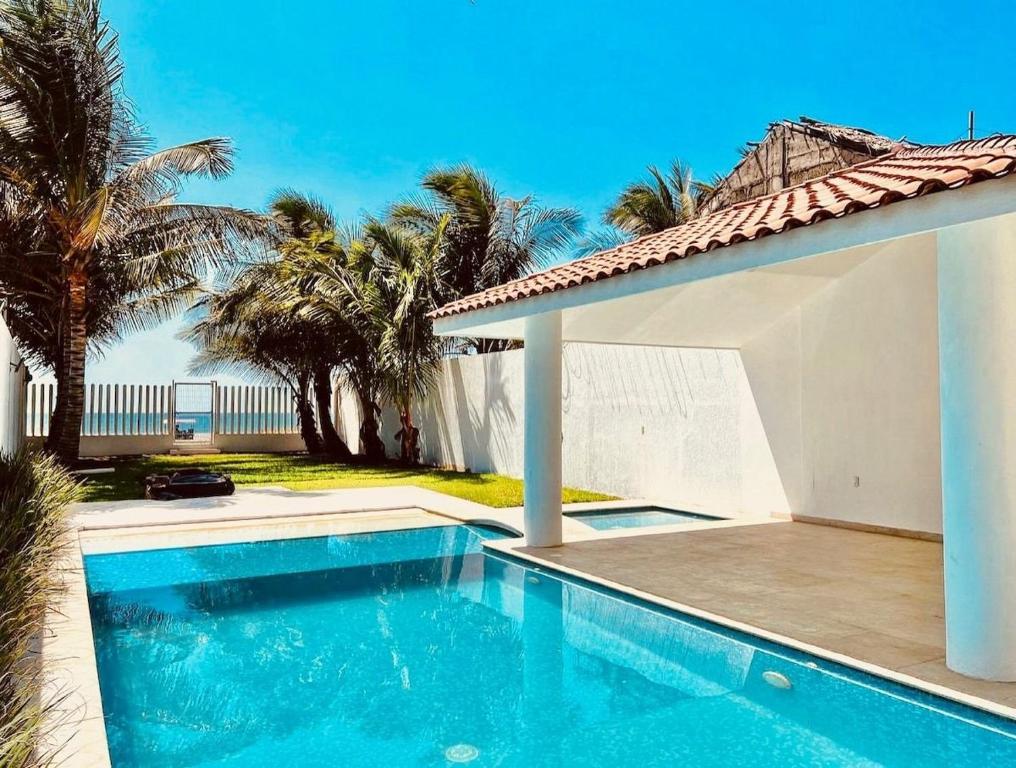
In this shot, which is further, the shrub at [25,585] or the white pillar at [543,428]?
the white pillar at [543,428]

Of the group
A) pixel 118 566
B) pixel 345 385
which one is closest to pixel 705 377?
pixel 118 566

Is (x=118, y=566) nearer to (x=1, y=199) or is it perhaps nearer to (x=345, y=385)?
(x=1, y=199)

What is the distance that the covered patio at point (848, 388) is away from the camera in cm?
577

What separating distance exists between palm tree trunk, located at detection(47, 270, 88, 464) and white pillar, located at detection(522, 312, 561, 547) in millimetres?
14149

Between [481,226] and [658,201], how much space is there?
9308 millimetres

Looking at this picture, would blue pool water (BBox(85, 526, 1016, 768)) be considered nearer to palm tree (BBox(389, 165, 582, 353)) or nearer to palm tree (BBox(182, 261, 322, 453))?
palm tree (BBox(182, 261, 322, 453))

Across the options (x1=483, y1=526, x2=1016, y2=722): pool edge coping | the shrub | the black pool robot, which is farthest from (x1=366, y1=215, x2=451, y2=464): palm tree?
(x1=483, y1=526, x2=1016, y2=722): pool edge coping

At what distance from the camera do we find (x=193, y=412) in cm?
3303

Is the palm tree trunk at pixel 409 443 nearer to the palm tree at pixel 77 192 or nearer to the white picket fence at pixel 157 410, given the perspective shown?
the palm tree at pixel 77 192

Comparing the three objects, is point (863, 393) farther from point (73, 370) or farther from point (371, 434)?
point (73, 370)

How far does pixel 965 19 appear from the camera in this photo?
30078mm

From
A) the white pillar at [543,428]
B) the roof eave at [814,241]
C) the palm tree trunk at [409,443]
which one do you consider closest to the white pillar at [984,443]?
the roof eave at [814,241]

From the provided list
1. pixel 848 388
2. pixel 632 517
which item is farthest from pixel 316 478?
pixel 848 388

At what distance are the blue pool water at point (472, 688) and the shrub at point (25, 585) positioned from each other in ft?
2.24
